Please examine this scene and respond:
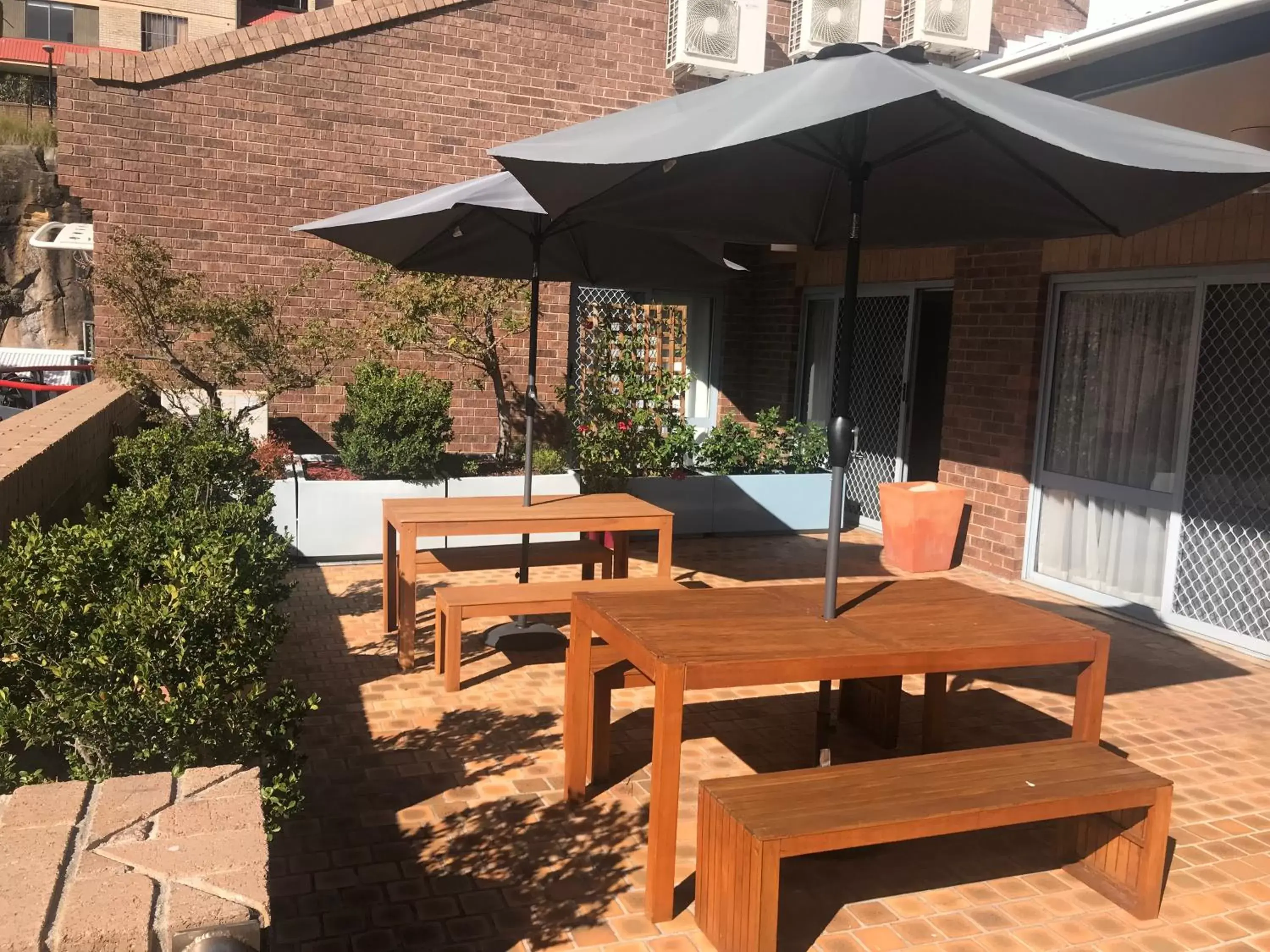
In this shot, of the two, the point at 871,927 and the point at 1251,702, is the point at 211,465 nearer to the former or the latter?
the point at 871,927

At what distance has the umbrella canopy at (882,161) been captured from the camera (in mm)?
2949

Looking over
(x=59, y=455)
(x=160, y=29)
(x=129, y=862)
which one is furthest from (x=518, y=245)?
(x=160, y=29)

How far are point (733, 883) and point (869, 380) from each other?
26.4 ft

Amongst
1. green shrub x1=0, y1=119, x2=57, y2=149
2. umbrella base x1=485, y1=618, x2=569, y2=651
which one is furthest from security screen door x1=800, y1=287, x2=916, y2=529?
green shrub x1=0, y1=119, x2=57, y2=149

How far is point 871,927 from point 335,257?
8.33 meters

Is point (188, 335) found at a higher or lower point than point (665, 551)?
higher

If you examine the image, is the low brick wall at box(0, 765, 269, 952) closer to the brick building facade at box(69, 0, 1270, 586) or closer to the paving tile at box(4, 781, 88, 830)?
the paving tile at box(4, 781, 88, 830)

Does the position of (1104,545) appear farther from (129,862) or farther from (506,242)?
(129,862)

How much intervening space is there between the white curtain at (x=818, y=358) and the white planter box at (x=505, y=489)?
3.32 meters

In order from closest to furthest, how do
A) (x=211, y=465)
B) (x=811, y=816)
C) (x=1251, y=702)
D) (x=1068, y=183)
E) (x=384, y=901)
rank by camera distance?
(x=811, y=816), (x=384, y=901), (x=1068, y=183), (x=1251, y=702), (x=211, y=465)

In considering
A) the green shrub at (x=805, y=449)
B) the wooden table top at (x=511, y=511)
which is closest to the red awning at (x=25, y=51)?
the green shrub at (x=805, y=449)

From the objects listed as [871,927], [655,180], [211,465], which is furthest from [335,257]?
[871,927]

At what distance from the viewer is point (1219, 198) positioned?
3844mm

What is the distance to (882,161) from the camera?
12.1 ft
